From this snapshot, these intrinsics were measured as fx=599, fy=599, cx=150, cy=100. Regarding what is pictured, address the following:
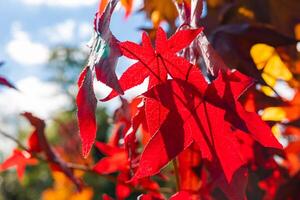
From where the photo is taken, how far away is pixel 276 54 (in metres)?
0.89

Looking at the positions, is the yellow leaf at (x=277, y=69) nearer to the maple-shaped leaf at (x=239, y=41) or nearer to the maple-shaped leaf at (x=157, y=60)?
the maple-shaped leaf at (x=239, y=41)

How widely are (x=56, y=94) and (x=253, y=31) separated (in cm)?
1472

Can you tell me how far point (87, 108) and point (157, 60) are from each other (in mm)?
89

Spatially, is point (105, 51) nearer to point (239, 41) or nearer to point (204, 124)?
point (204, 124)

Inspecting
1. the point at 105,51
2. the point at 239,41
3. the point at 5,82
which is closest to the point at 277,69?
the point at 239,41

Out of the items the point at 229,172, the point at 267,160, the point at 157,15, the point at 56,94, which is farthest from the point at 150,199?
the point at 56,94

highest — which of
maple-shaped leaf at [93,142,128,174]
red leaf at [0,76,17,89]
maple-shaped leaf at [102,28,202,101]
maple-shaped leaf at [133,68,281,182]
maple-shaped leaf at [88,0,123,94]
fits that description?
maple-shaped leaf at [88,0,123,94]

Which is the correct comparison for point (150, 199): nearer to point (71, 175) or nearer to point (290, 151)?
point (71, 175)

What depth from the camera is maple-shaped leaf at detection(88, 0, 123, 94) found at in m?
0.42

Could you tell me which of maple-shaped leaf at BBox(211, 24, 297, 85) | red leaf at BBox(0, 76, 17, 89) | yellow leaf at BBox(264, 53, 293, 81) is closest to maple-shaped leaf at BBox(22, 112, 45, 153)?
red leaf at BBox(0, 76, 17, 89)

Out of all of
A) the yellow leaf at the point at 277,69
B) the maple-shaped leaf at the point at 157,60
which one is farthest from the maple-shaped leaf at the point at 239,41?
the maple-shaped leaf at the point at 157,60

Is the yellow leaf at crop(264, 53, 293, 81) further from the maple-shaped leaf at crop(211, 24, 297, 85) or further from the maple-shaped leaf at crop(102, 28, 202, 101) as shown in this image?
the maple-shaped leaf at crop(102, 28, 202, 101)

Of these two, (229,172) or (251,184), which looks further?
(251,184)

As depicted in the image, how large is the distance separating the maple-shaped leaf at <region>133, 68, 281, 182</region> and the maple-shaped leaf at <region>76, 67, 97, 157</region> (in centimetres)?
5
